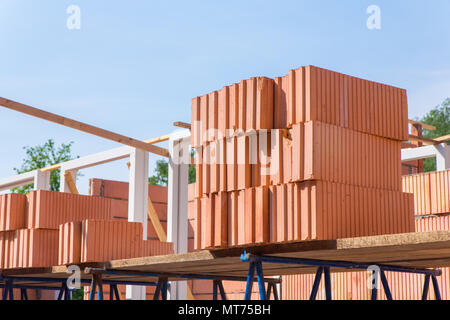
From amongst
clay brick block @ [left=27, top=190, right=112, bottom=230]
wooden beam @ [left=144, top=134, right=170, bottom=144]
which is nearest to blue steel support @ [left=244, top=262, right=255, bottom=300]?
clay brick block @ [left=27, top=190, right=112, bottom=230]

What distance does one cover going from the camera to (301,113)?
9.88 metres

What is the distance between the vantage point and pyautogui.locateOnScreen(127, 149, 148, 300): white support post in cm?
2464

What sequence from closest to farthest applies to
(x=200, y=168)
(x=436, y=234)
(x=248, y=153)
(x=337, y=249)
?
(x=436, y=234) → (x=337, y=249) → (x=248, y=153) → (x=200, y=168)

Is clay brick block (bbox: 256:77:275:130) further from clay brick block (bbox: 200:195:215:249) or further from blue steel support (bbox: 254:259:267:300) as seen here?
blue steel support (bbox: 254:259:267:300)

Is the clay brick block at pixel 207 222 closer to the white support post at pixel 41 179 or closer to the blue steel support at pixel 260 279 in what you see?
the blue steel support at pixel 260 279

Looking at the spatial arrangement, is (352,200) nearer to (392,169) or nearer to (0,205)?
(392,169)

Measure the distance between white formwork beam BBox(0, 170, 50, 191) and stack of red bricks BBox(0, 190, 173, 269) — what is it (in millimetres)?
11371

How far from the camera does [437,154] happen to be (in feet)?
68.2

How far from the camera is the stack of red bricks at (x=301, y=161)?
9672 mm

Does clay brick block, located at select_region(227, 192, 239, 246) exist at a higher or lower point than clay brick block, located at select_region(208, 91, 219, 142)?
lower

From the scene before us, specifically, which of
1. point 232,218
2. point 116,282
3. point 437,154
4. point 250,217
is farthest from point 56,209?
point 437,154

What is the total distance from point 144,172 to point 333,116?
15.7 meters

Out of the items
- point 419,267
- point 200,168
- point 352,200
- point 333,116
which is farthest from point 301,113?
point 419,267

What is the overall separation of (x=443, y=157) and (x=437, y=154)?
0.20 m
